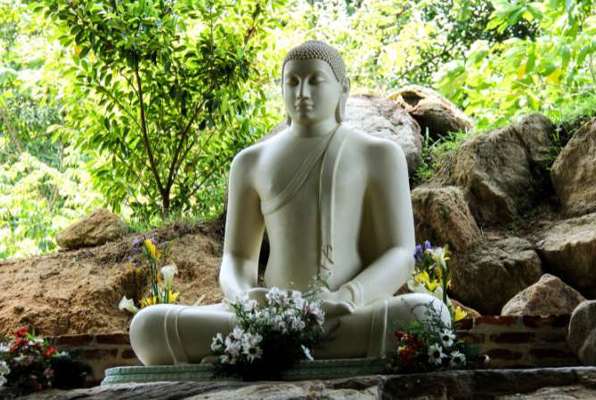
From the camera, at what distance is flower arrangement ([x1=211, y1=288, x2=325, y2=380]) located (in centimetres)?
386

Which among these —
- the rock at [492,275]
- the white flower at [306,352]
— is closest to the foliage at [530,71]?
the rock at [492,275]

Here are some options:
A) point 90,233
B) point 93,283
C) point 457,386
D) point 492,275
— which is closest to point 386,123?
point 492,275

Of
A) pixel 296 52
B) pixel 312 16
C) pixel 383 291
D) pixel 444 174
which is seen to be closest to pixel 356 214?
pixel 383 291

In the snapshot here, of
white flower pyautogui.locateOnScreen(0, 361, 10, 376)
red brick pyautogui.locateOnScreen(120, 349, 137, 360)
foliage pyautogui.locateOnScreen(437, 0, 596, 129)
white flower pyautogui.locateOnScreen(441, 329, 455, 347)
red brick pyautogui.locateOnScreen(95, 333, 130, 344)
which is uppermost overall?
foliage pyautogui.locateOnScreen(437, 0, 596, 129)

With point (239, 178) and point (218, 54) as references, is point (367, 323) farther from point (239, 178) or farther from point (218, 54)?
point (218, 54)

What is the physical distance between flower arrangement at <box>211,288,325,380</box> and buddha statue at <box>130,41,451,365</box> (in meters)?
0.13

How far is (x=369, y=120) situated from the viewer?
298 inches

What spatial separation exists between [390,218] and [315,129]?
22.6 inches

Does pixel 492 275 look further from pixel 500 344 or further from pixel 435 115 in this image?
pixel 435 115

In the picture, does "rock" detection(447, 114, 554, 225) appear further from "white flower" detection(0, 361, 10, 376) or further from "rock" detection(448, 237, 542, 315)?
"white flower" detection(0, 361, 10, 376)

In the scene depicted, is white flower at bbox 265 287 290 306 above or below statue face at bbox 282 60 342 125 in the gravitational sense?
below

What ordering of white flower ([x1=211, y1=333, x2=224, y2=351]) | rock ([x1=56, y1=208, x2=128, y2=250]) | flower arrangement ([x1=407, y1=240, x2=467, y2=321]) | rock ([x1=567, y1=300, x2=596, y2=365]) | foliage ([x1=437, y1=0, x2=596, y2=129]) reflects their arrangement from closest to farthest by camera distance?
1. white flower ([x1=211, y1=333, x2=224, y2=351])
2. rock ([x1=567, y1=300, x2=596, y2=365])
3. flower arrangement ([x1=407, y1=240, x2=467, y2=321])
4. foliage ([x1=437, y1=0, x2=596, y2=129])
5. rock ([x1=56, y1=208, x2=128, y2=250])

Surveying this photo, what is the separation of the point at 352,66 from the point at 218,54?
10.4ft

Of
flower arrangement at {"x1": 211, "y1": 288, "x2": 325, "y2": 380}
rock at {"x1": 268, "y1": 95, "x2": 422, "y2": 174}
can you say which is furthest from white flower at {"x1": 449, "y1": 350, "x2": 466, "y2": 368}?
rock at {"x1": 268, "y1": 95, "x2": 422, "y2": 174}
